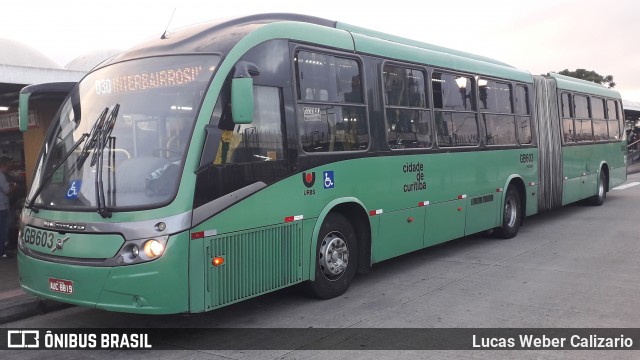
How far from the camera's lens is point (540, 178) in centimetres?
1187

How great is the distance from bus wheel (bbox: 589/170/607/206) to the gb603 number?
559 inches

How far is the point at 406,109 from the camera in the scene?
794cm

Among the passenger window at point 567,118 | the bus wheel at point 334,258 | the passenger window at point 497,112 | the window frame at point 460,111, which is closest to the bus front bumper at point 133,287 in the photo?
the bus wheel at point 334,258

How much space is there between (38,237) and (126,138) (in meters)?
1.34

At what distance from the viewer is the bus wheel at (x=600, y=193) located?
1531 centimetres

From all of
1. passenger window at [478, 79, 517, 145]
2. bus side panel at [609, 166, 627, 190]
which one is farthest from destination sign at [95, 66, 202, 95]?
bus side panel at [609, 166, 627, 190]

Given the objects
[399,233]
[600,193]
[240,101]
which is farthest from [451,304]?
[600,193]

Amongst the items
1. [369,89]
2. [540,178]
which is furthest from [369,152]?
[540,178]

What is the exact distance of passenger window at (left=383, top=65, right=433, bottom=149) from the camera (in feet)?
25.0

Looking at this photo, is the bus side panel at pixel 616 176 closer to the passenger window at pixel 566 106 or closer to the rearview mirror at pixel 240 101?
the passenger window at pixel 566 106

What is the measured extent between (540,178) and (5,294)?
1011cm

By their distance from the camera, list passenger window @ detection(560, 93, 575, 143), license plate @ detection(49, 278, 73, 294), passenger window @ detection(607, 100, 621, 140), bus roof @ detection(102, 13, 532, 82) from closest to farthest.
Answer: license plate @ detection(49, 278, 73, 294), bus roof @ detection(102, 13, 532, 82), passenger window @ detection(560, 93, 575, 143), passenger window @ detection(607, 100, 621, 140)

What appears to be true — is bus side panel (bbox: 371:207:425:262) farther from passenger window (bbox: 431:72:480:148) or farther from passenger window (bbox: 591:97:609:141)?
passenger window (bbox: 591:97:609:141)

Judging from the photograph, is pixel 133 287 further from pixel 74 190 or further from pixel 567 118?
pixel 567 118
